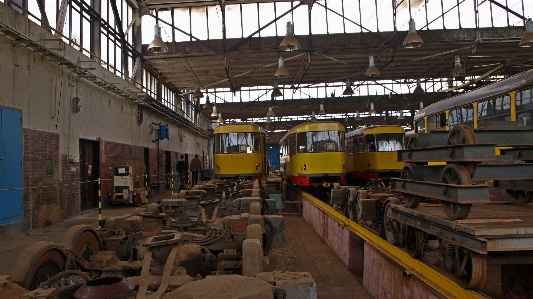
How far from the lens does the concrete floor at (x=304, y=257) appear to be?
232 inches

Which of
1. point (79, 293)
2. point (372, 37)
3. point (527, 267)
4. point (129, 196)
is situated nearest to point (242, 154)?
point (129, 196)

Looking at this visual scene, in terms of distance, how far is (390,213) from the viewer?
5723 mm

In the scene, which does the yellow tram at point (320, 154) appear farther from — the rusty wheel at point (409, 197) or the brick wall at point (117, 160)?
the rusty wheel at point (409, 197)

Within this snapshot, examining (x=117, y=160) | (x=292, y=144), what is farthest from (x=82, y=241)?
(x=117, y=160)

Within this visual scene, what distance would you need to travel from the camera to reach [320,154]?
14273 mm

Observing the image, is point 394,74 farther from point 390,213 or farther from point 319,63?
point 390,213

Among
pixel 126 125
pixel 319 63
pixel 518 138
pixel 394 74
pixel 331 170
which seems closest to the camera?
pixel 518 138

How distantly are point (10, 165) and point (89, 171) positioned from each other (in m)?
5.30

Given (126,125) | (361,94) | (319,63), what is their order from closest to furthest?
(126,125)
(319,63)
(361,94)

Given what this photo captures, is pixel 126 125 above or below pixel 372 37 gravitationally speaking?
below

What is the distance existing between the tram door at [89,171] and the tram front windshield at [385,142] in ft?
36.0

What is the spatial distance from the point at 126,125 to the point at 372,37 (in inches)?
463

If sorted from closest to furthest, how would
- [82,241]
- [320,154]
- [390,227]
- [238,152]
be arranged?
[82,241] < [390,227] < [320,154] < [238,152]

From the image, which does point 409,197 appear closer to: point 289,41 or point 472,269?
point 472,269
